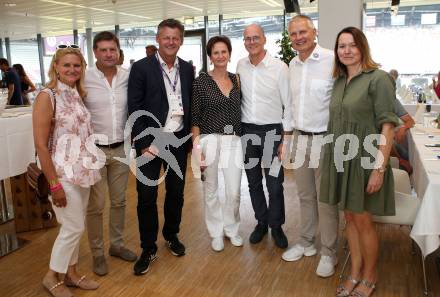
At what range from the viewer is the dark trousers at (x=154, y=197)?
287cm

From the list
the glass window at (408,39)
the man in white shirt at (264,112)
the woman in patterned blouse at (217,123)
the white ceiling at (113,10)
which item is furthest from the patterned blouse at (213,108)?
the glass window at (408,39)

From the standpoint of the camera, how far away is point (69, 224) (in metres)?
2.46

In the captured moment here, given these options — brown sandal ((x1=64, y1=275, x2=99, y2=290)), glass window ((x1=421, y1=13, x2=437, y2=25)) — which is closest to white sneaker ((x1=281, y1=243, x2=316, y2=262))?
brown sandal ((x1=64, y1=275, x2=99, y2=290))

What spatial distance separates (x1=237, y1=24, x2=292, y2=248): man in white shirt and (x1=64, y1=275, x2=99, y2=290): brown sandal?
55.5 inches

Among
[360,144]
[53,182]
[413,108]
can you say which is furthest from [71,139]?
[413,108]

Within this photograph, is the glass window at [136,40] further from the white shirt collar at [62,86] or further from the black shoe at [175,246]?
the white shirt collar at [62,86]

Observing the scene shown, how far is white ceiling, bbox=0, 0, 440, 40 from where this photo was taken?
932 cm

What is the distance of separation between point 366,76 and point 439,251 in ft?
5.44

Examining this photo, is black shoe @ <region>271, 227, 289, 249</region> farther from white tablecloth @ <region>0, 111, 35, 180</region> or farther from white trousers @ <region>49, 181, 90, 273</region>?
white tablecloth @ <region>0, 111, 35, 180</region>

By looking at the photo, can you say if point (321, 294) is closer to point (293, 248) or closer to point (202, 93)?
point (293, 248)

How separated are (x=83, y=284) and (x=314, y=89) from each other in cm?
204

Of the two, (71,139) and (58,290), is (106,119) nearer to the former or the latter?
(71,139)

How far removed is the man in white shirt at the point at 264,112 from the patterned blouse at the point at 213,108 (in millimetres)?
115

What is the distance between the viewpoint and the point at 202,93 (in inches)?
116
